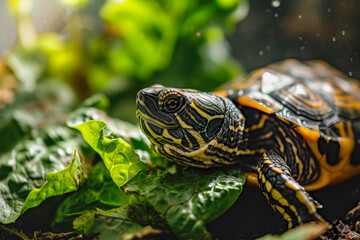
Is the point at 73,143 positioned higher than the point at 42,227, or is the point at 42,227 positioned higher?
the point at 73,143

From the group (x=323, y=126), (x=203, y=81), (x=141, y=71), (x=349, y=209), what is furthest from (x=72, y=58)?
(x=349, y=209)

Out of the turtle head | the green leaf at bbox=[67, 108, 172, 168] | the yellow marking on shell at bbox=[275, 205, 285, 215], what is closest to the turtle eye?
the turtle head

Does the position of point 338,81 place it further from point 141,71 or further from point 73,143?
point 73,143

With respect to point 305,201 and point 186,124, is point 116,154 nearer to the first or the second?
point 186,124

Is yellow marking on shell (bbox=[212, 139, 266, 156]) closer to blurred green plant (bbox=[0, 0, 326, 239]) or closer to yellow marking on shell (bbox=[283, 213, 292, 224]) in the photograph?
blurred green plant (bbox=[0, 0, 326, 239])

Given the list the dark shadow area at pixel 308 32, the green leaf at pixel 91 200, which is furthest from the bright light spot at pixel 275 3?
the green leaf at pixel 91 200

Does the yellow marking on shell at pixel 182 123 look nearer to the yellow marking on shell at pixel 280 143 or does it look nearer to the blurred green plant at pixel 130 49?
the yellow marking on shell at pixel 280 143
